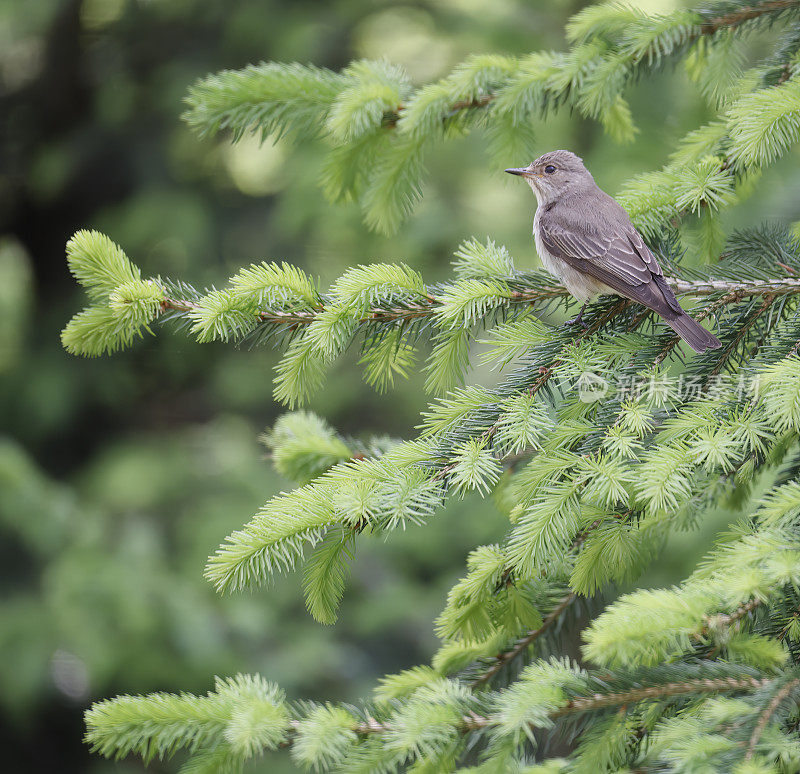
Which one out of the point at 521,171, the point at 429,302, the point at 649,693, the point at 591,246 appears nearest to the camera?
the point at 649,693

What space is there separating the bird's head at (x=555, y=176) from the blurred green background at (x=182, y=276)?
1311 millimetres

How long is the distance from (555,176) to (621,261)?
0.85 m

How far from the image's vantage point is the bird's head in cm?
271

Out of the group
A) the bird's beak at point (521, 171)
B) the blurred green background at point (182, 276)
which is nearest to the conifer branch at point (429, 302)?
the bird's beak at point (521, 171)

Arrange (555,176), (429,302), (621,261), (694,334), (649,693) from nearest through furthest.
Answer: (649,693), (694,334), (429,302), (621,261), (555,176)

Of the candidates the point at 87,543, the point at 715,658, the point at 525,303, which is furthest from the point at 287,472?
→ the point at 87,543

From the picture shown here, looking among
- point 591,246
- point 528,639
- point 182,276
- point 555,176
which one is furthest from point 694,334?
point 182,276

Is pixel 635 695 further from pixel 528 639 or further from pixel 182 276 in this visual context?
pixel 182 276

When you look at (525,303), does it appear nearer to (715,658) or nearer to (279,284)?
Answer: (279,284)

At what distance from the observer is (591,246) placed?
2240mm

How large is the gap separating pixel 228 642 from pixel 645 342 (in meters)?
3.37

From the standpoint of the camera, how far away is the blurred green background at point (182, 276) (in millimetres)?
4188

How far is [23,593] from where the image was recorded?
4.41 m

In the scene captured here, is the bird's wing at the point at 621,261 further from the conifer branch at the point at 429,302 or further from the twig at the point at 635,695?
the twig at the point at 635,695
